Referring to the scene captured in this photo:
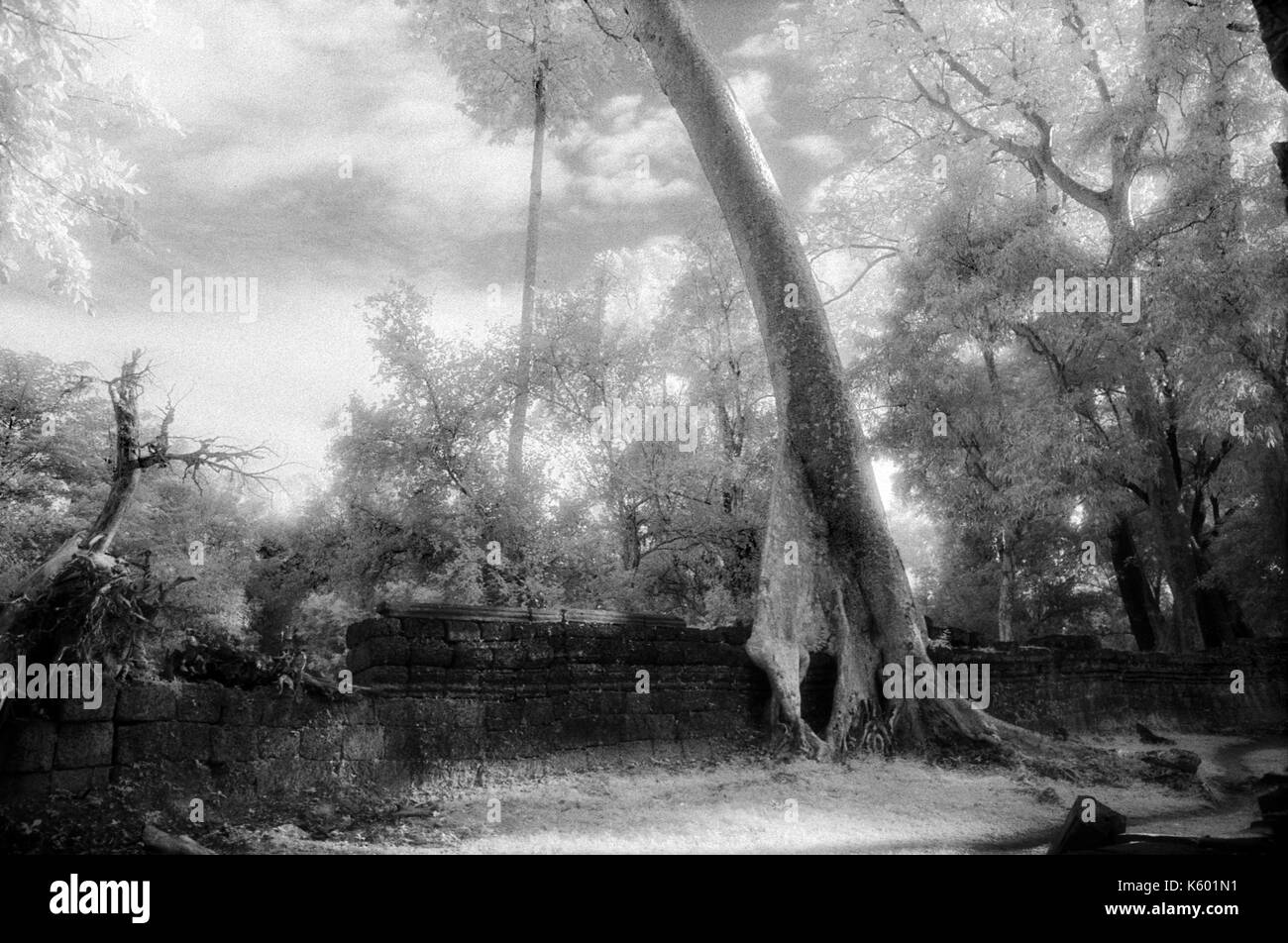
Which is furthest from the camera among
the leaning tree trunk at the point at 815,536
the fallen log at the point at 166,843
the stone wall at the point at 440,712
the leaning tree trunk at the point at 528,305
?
the leaning tree trunk at the point at 528,305

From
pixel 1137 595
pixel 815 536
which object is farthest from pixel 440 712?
pixel 1137 595

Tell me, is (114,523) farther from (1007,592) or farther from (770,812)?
(1007,592)

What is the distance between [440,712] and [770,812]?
2.34 metres

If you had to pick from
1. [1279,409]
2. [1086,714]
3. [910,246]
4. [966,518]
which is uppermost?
[910,246]

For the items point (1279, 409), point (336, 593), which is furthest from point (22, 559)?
point (1279, 409)

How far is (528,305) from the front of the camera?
1730 centimetres

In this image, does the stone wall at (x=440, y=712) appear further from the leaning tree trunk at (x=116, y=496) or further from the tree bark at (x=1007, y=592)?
the tree bark at (x=1007, y=592)

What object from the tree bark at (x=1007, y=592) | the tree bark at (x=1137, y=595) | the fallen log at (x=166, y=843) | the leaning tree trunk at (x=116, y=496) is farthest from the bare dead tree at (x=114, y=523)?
the tree bark at (x=1137, y=595)

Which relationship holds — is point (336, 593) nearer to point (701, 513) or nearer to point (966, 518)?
point (701, 513)

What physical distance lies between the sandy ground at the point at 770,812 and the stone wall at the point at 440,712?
34cm

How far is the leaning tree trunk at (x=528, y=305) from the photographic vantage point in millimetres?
15906

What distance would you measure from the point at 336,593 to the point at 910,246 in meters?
13.0

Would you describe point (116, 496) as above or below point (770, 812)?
above
